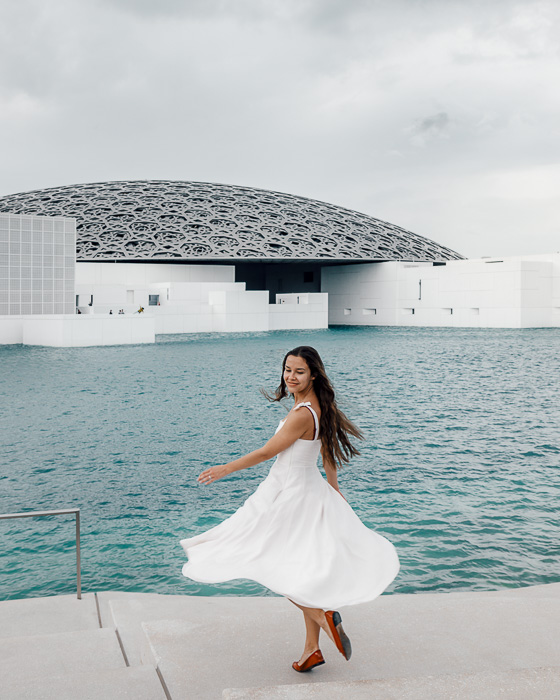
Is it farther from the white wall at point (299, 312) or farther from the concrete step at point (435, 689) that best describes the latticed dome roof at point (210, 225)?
the concrete step at point (435, 689)

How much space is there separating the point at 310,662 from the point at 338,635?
239 mm

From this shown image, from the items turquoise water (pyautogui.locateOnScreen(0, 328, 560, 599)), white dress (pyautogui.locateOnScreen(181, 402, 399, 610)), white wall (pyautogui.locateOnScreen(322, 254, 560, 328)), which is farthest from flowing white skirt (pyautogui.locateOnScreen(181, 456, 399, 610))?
white wall (pyautogui.locateOnScreen(322, 254, 560, 328))

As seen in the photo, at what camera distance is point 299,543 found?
11.3 feet

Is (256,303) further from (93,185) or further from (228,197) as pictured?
(93,185)

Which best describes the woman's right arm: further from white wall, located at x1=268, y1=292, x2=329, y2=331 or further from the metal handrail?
white wall, located at x1=268, y1=292, x2=329, y2=331

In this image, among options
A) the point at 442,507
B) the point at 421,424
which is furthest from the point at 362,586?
the point at 421,424

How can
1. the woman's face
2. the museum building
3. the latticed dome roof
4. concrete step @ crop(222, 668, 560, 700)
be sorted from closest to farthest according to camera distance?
concrete step @ crop(222, 668, 560, 700) → the woman's face → the museum building → the latticed dome roof

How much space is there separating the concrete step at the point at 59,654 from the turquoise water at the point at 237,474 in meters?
1.04

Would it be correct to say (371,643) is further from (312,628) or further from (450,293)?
(450,293)

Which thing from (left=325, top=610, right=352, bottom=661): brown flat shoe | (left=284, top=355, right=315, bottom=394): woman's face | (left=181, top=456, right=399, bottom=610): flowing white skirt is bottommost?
(left=325, top=610, right=352, bottom=661): brown flat shoe

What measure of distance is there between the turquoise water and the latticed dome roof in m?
25.7

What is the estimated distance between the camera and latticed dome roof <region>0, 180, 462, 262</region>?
48.3 m

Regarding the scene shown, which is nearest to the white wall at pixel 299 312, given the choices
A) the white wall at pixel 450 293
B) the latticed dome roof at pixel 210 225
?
the latticed dome roof at pixel 210 225

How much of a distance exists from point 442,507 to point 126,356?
2072 centimetres
